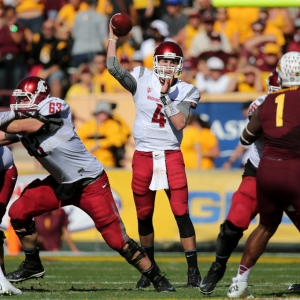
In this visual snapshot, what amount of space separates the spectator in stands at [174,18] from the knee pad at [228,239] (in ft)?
26.7

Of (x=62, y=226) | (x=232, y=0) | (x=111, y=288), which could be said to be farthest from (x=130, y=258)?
(x=62, y=226)

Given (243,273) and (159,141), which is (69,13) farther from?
(243,273)

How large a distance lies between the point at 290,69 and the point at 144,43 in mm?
8283

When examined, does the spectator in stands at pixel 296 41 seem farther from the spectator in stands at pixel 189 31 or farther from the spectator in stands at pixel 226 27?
the spectator in stands at pixel 189 31

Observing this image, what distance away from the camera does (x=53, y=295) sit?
265 inches

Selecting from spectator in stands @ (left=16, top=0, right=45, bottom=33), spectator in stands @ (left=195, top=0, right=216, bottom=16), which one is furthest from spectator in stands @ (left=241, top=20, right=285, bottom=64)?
spectator in stands @ (left=16, top=0, right=45, bottom=33)

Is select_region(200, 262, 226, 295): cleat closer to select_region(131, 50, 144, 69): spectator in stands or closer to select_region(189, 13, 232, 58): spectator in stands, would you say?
select_region(131, 50, 144, 69): spectator in stands

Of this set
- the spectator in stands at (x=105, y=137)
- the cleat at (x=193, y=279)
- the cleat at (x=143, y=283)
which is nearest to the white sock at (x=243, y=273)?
the cleat at (x=193, y=279)

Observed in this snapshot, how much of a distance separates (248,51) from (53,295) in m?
8.01

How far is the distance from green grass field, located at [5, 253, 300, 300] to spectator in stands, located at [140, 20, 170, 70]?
4043 millimetres

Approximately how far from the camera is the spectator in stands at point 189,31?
14.3 m

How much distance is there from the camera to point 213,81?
12914 mm

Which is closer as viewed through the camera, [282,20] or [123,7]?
[282,20]

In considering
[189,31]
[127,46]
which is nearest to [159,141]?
[127,46]
